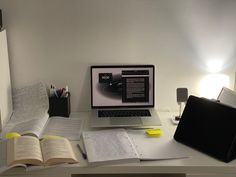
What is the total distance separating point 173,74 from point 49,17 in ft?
2.38

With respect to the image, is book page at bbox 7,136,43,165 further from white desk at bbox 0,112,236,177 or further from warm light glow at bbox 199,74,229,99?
warm light glow at bbox 199,74,229,99

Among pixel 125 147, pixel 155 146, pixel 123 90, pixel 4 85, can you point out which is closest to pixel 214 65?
pixel 123 90

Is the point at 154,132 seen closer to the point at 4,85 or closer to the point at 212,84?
the point at 212,84

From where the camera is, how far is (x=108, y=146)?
157cm

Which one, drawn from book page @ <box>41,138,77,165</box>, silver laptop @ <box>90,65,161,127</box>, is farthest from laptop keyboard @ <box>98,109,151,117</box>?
book page @ <box>41,138,77,165</box>

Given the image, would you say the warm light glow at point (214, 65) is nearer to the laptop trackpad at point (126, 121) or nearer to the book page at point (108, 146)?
the laptop trackpad at point (126, 121)

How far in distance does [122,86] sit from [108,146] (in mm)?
484

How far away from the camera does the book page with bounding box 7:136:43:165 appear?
1390 millimetres

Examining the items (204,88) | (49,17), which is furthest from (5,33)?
(204,88)

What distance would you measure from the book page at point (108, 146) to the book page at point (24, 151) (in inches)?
8.0

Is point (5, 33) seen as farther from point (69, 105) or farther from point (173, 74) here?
point (173, 74)

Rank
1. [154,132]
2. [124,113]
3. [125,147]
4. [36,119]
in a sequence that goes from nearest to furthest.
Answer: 1. [125,147]
2. [154,132]
3. [36,119]
4. [124,113]

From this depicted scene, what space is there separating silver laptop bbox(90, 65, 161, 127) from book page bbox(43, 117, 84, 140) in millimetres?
119

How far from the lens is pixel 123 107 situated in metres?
2.00
